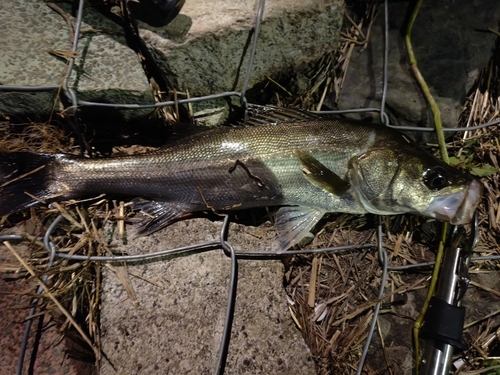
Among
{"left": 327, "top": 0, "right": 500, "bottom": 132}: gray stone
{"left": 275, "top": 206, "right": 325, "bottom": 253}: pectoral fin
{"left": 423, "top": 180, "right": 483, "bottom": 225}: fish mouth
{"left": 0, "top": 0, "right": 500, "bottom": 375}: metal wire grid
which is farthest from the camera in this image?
{"left": 327, "top": 0, "right": 500, "bottom": 132}: gray stone

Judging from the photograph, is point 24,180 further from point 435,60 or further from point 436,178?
point 435,60

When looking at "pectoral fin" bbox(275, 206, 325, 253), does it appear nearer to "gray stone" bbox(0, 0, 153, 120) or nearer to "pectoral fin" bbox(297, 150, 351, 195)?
"pectoral fin" bbox(297, 150, 351, 195)

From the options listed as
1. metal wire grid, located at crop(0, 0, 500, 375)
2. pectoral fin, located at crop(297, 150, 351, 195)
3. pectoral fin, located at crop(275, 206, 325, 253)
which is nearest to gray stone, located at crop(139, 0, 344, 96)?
metal wire grid, located at crop(0, 0, 500, 375)

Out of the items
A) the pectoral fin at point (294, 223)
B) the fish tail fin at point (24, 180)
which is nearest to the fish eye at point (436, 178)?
the pectoral fin at point (294, 223)

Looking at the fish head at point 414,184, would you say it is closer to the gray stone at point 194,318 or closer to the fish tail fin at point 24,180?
the gray stone at point 194,318

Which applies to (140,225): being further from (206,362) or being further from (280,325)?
(280,325)

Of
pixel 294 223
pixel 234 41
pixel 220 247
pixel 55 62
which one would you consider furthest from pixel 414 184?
pixel 55 62

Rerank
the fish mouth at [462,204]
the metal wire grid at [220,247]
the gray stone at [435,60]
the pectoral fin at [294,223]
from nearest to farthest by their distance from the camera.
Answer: the metal wire grid at [220,247]
the fish mouth at [462,204]
the pectoral fin at [294,223]
the gray stone at [435,60]

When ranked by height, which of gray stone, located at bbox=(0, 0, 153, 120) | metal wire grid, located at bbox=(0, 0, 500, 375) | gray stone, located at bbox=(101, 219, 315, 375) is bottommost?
gray stone, located at bbox=(101, 219, 315, 375)

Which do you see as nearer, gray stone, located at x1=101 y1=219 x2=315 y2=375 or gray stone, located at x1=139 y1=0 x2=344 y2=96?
gray stone, located at x1=101 y1=219 x2=315 y2=375
